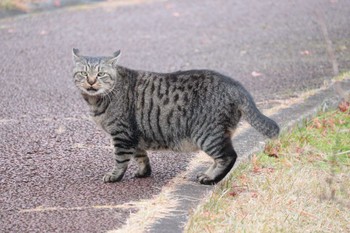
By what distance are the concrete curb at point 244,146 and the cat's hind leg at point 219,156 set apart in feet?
0.29

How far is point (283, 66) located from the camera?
409 inches

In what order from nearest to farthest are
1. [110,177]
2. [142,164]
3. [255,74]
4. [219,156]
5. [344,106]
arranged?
[219,156], [110,177], [142,164], [344,106], [255,74]

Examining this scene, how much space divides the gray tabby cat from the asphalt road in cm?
31

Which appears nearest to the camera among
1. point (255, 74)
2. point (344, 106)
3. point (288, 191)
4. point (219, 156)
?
point (288, 191)

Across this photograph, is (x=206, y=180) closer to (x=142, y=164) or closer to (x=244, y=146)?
(x=142, y=164)

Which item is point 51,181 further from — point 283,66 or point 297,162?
point 283,66

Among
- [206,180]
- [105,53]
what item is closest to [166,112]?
[206,180]

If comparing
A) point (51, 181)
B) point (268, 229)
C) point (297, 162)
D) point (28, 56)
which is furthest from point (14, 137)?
point (28, 56)

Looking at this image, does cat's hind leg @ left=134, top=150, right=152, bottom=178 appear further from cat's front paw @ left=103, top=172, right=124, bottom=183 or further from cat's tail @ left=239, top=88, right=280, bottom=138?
cat's tail @ left=239, top=88, right=280, bottom=138

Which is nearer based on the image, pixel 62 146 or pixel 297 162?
pixel 297 162

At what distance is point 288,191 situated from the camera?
588 centimetres

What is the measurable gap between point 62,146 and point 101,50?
427cm

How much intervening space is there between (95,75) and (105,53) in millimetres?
4823

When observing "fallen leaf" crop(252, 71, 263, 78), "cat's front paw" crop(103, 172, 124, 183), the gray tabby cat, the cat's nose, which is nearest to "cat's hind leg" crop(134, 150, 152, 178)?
the gray tabby cat
